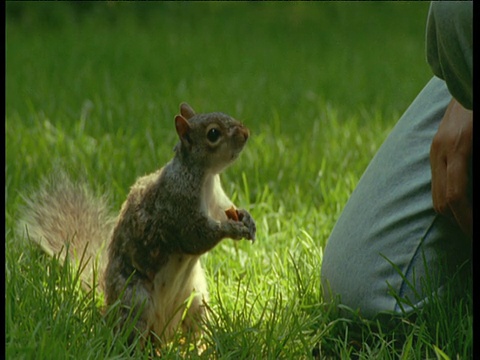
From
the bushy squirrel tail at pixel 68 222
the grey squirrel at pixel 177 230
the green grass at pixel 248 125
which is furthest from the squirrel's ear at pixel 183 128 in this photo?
the bushy squirrel tail at pixel 68 222

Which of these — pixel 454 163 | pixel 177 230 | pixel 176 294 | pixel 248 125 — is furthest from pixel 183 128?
pixel 248 125

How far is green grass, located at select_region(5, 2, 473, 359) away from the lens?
2047 mm

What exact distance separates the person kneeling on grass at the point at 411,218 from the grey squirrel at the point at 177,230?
13.7 inches

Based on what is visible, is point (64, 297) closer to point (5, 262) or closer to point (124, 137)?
point (5, 262)

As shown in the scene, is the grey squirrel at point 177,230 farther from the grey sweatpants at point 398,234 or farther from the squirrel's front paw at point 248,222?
the grey sweatpants at point 398,234

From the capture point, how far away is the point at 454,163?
1923 mm

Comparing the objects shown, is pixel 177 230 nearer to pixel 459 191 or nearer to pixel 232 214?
pixel 232 214

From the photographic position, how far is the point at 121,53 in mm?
5523

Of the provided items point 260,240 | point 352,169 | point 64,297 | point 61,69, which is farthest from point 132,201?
point 61,69

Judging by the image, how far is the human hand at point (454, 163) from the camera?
6.27ft

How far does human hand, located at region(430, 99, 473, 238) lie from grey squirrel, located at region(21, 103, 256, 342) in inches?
15.7

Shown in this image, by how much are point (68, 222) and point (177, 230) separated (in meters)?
0.52

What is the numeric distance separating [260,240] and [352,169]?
0.72 m

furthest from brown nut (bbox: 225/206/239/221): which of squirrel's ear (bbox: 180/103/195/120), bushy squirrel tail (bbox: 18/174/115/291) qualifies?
bushy squirrel tail (bbox: 18/174/115/291)
